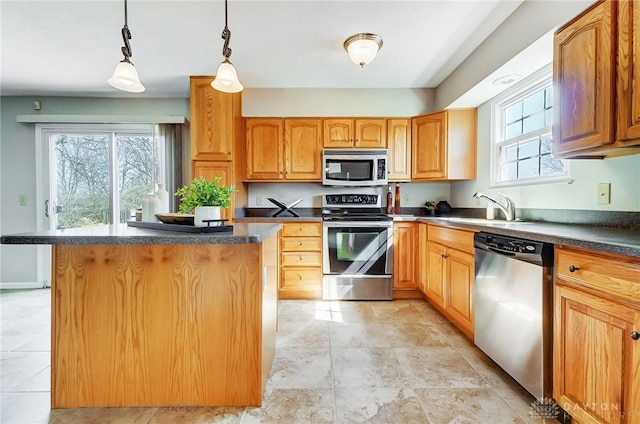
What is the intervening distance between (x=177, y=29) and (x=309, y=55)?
3.66 feet

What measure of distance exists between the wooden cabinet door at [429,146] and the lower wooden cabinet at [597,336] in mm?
2085

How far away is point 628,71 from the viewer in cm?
132

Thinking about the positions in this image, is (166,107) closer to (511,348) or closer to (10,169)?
(10,169)

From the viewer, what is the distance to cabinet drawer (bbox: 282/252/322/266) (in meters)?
3.25

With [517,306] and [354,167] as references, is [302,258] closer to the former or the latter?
[354,167]

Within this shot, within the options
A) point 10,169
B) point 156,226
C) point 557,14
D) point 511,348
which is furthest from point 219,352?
point 10,169

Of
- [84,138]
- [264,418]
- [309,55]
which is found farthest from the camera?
[84,138]

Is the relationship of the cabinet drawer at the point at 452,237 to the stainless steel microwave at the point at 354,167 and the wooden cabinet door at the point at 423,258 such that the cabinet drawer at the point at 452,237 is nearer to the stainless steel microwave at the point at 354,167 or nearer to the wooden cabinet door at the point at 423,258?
the wooden cabinet door at the point at 423,258

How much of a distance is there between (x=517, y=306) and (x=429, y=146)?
86.5 inches

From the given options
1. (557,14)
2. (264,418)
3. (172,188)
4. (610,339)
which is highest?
(557,14)

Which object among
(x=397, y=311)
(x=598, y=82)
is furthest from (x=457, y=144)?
(x=397, y=311)

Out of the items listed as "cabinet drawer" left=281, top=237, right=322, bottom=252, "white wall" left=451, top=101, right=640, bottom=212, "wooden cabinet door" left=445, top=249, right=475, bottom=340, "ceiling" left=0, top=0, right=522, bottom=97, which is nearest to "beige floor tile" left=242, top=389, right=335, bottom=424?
"wooden cabinet door" left=445, top=249, right=475, bottom=340

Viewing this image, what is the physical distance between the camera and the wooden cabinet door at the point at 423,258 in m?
3.04

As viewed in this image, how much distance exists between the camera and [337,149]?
3.47 m
